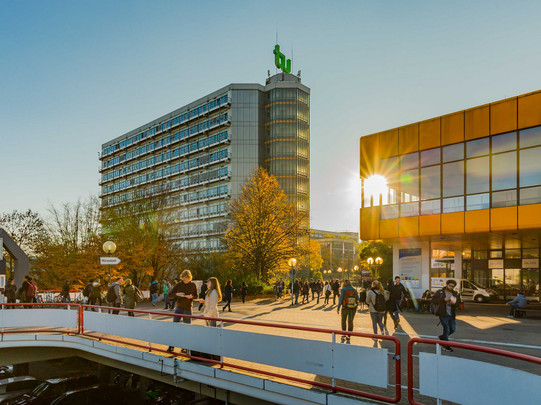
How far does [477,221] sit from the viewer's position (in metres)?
23.6

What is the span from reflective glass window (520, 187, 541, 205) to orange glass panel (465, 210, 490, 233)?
178 cm

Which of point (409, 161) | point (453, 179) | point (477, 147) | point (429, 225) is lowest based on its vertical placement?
point (429, 225)

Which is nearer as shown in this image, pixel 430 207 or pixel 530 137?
pixel 530 137

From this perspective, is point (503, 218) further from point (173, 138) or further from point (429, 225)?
point (173, 138)

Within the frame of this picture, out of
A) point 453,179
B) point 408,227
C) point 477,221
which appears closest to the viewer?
point 477,221

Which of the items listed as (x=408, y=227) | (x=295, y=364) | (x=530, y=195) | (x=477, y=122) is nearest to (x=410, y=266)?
(x=408, y=227)

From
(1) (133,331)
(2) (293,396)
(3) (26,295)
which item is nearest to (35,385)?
(3) (26,295)

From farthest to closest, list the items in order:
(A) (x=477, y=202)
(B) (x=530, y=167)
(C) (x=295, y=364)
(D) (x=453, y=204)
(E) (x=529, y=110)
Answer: (D) (x=453, y=204) → (A) (x=477, y=202) → (B) (x=530, y=167) → (E) (x=529, y=110) → (C) (x=295, y=364)

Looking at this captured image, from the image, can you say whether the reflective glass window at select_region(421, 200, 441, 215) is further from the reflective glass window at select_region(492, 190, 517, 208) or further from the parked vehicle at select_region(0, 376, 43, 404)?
the parked vehicle at select_region(0, 376, 43, 404)

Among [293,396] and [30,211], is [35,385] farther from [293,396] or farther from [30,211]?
[30,211]

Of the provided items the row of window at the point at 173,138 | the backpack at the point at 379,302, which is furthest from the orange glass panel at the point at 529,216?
the row of window at the point at 173,138

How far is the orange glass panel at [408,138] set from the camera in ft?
88.3

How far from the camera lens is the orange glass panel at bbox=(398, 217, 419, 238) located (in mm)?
26281

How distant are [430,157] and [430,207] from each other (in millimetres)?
2934
